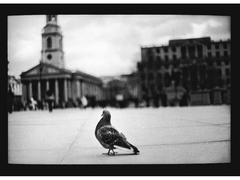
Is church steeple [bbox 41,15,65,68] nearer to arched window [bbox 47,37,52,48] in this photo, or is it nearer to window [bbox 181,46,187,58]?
arched window [bbox 47,37,52,48]

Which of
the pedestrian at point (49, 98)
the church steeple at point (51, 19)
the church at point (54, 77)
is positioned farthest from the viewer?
the pedestrian at point (49, 98)

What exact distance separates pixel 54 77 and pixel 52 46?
55 centimetres

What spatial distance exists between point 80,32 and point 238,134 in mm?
2861

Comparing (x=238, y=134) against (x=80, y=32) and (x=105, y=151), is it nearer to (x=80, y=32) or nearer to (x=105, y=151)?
(x=105, y=151)

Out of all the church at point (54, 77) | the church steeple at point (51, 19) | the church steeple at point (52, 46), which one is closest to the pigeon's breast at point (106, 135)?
the church at point (54, 77)

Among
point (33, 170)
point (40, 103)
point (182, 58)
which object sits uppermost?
point (182, 58)

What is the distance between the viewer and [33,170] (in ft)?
16.1

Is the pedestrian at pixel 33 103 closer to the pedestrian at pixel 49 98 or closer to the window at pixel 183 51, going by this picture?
the pedestrian at pixel 49 98

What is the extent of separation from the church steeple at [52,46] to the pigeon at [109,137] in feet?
A: 4.03

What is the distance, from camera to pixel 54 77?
5645 mm

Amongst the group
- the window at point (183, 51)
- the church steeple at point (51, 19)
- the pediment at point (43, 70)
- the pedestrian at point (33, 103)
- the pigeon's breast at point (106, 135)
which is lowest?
the pigeon's breast at point (106, 135)

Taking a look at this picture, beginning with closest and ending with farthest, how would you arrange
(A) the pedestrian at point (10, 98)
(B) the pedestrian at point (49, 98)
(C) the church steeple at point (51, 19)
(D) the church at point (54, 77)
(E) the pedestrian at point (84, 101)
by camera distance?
(C) the church steeple at point (51, 19) → (A) the pedestrian at point (10, 98) → (D) the church at point (54, 77) → (B) the pedestrian at point (49, 98) → (E) the pedestrian at point (84, 101)

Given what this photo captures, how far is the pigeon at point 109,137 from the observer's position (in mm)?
4844
